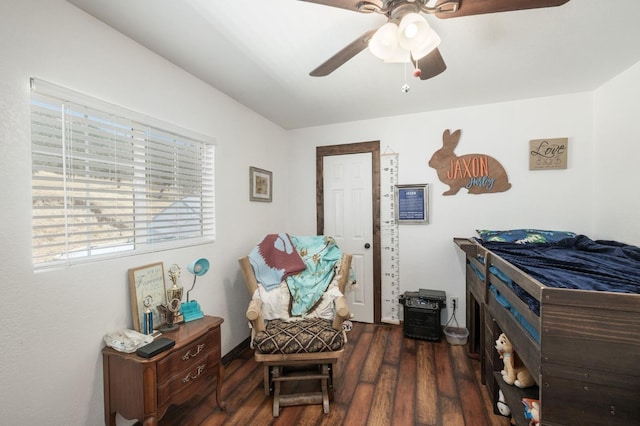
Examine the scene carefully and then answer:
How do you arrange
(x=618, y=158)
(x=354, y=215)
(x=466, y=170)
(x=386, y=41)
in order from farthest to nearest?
1. (x=354, y=215)
2. (x=466, y=170)
3. (x=618, y=158)
4. (x=386, y=41)

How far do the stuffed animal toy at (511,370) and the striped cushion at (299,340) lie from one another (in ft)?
3.32

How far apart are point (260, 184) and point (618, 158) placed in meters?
3.22

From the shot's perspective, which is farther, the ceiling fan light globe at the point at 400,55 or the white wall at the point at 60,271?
the ceiling fan light globe at the point at 400,55

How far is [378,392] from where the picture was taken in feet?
6.64

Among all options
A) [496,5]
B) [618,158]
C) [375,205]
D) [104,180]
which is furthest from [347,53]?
[618,158]

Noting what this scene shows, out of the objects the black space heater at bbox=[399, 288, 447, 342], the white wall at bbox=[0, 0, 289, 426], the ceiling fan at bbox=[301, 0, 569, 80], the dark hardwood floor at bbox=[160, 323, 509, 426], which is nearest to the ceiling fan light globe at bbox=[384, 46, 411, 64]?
the ceiling fan at bbox=[301, 0, 569, 80]

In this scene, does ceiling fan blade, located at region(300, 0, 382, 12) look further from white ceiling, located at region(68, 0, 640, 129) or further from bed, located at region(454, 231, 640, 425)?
bed, located at region(454, 231, 640, 425)

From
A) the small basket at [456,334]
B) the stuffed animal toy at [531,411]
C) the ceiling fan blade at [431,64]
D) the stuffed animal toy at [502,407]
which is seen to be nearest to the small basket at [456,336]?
the small basket at [456,334]

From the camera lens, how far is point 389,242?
126 inches

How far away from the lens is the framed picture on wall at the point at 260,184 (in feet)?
9.36

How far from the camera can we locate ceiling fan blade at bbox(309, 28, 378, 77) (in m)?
1.31

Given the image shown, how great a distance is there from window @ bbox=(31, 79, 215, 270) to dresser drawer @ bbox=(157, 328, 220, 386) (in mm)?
677

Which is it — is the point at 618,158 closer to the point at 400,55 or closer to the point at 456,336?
the point at 456,336

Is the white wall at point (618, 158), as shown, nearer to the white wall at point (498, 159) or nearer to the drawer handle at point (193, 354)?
the white wall at point (498, 159)
